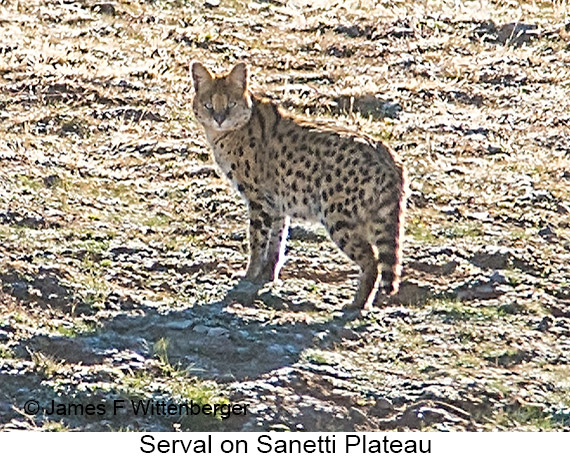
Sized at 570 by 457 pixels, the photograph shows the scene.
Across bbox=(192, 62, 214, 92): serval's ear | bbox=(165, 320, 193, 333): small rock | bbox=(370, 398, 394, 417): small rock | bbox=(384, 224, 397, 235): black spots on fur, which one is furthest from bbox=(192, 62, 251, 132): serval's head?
bbox=(370, 398, 394, 417): small rock

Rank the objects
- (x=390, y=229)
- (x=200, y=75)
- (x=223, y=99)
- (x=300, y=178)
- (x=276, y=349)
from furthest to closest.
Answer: (x=200, y=75)
(x=223, y=99)
(x=300, y=178)
(x=390, y=229)
(x=276, y=349)

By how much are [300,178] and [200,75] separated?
118 cm

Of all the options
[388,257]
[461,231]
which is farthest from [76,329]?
[461,231]

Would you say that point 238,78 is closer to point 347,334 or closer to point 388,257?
point 388,257

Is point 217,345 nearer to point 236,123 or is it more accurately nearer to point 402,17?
point 236,123

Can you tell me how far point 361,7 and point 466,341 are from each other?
30.1ft

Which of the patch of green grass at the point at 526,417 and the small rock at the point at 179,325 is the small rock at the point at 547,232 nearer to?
the patch of green grass at the point at 526,417

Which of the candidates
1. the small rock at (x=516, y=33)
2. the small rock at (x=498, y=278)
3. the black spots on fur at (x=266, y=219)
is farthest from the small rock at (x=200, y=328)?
the small rock at (x=516, y=33)

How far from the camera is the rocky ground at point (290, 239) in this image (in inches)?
303

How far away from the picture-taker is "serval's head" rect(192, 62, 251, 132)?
9.54 meters

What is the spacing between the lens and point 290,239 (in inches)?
392

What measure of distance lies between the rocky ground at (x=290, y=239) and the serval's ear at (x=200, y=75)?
42.1 inches

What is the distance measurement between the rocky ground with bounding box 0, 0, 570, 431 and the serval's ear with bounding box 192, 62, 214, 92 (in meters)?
1.07

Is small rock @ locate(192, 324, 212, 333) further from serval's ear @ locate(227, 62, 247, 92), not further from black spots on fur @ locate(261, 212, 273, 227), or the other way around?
serval's ear @ locate(227, 62, 247, 92)
